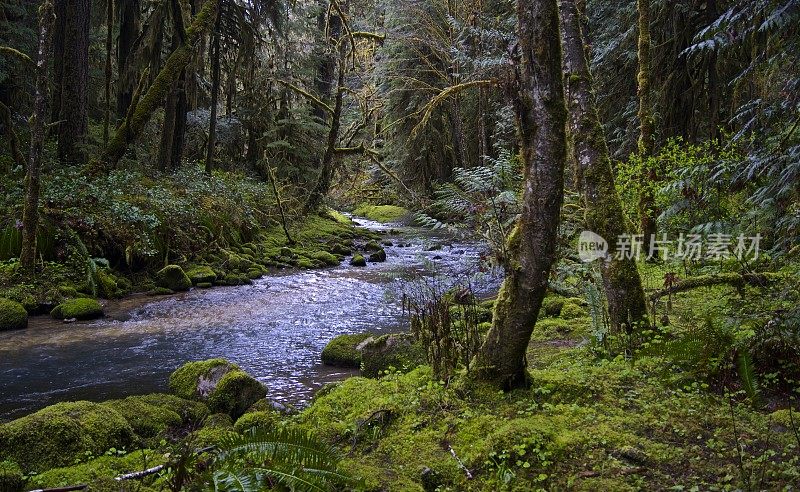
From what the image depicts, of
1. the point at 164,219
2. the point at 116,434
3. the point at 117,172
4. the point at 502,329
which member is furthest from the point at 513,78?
the point at 117,172

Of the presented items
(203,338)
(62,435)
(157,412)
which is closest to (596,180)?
(157,412)

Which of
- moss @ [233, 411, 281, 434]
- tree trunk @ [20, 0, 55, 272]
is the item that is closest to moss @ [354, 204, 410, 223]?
tree trunk @ [20, 0, 55, 272]

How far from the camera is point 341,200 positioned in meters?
29.0

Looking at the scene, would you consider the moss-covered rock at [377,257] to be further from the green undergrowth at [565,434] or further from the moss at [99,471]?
the moss at [99,471]

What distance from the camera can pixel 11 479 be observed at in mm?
3457

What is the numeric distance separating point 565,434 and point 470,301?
155cm

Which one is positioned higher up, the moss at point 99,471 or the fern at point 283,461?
the fern at point 283,461

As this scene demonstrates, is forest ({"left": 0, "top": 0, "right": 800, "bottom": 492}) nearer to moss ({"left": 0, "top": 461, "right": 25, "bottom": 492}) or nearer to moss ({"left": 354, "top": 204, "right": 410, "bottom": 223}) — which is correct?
moss ({"left": 0, "top": 461, "right": 25, "bottom": 492})

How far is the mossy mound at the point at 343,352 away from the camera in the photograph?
718cm

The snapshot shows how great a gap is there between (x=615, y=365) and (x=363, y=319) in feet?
17.8

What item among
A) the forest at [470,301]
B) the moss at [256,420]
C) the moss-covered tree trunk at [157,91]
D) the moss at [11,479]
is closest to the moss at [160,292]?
the forest at [470,301]

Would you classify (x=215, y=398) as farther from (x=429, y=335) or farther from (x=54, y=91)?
(x=54, y=91)

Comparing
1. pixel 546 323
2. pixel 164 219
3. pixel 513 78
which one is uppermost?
pixel 513 78

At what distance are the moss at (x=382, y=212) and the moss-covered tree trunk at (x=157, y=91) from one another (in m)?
15.5
